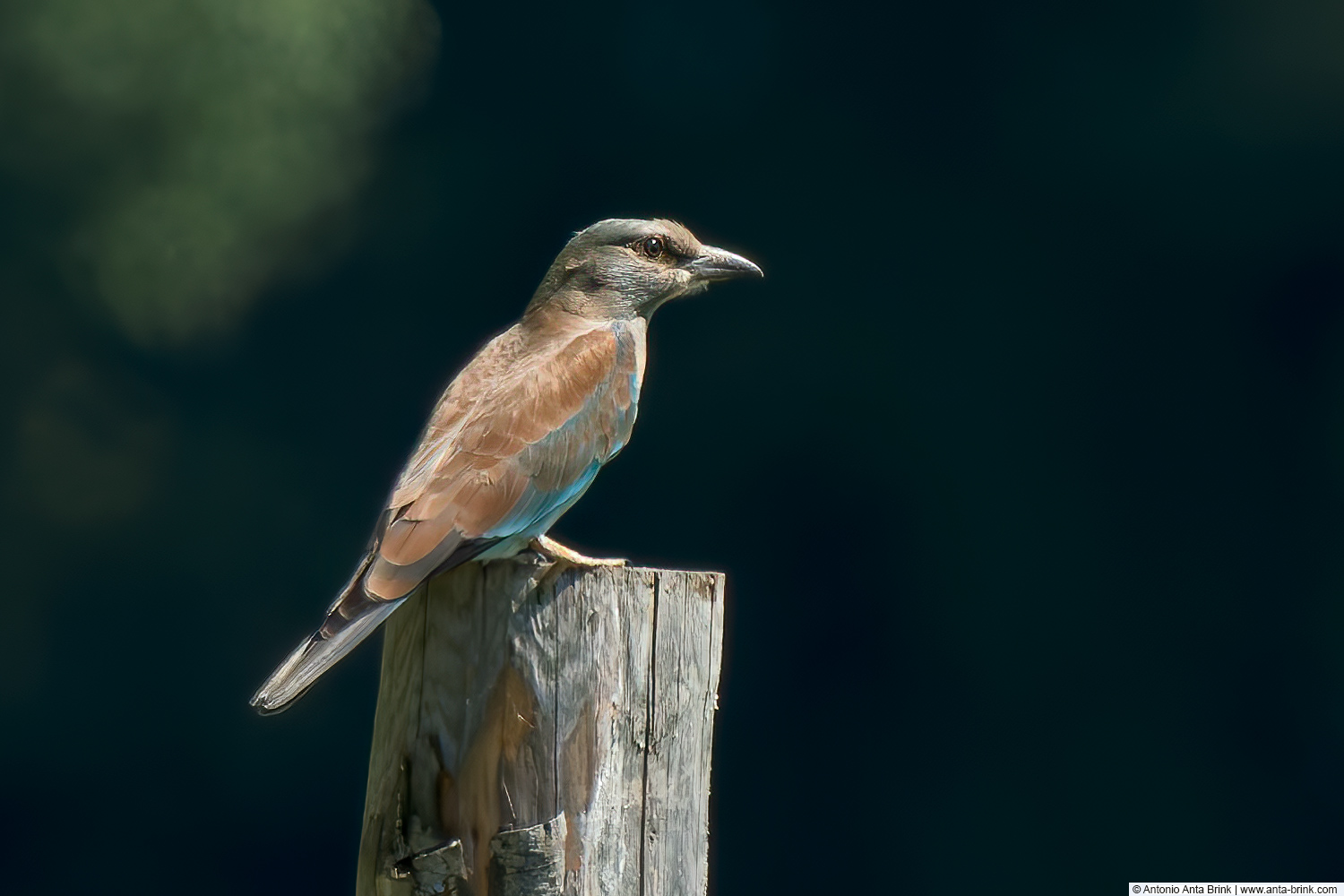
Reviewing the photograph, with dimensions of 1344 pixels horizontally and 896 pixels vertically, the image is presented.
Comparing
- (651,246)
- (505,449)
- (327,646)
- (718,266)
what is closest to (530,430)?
(505,449)

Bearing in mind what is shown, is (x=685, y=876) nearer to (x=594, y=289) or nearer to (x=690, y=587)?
(x=690, y=587)

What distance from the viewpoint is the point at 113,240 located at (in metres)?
6.61

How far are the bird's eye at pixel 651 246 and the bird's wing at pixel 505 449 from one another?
0.28m

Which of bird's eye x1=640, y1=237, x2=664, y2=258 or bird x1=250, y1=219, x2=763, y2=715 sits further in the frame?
bird's eye x1=640, y1=237, x2=664, y2=258

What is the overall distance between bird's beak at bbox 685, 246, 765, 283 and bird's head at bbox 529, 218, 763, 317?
0.08ft

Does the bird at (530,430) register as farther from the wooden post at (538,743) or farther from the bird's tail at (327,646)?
the wooden post at (538,743)

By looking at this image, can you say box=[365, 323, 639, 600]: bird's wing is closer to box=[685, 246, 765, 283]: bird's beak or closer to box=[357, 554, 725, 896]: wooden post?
box=[357, 554, 725, 896]: wooden post

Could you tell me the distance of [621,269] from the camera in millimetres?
4168

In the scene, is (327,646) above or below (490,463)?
below

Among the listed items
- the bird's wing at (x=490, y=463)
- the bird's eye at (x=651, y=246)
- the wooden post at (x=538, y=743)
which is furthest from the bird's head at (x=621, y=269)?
the wooden post at (x=538, y=743)

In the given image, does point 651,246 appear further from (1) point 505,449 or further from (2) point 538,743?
(2) point 538,743

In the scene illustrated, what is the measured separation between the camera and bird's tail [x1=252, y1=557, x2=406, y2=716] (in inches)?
107

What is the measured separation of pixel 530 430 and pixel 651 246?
950 mm

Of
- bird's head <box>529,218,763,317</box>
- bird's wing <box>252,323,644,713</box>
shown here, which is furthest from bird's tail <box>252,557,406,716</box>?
bird's head <box>529,218,763,317</box>
